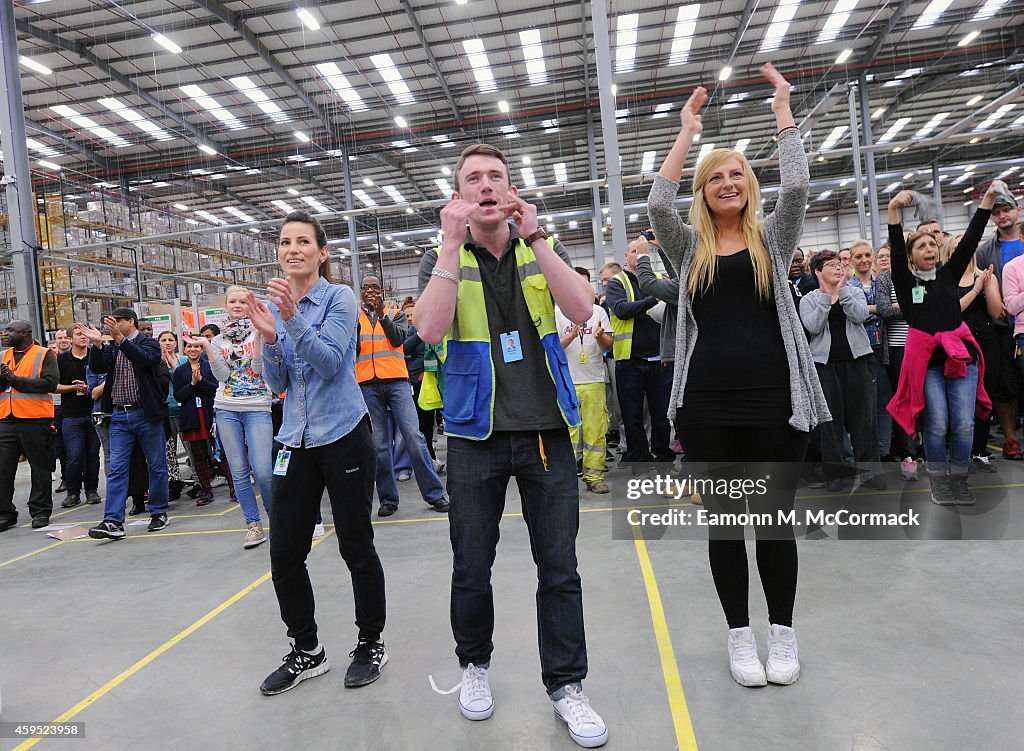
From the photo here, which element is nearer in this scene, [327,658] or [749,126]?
[327,658]

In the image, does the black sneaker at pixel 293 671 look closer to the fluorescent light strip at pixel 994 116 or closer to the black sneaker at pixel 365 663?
the black sneaker at pixel 365 663

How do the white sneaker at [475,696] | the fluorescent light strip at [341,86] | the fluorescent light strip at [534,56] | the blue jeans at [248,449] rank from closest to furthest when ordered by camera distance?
the white sneaker at [475,696] → the blue jeans at [248,449] → the fluorescent light strip at [534,56] → the fluorescent light strip at [341,86]

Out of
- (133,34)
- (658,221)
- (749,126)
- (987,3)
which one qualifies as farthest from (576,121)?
(658,221)

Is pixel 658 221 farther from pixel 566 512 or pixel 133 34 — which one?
pixel 133 34

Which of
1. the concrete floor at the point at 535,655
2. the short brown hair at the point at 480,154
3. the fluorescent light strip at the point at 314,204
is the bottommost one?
the concrete floor at the point at 535,655

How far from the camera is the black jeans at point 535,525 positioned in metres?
1.88

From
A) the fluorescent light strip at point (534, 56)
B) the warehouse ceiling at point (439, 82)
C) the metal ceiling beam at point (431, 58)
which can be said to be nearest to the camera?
the metal ceiling beam at point (431, 58)

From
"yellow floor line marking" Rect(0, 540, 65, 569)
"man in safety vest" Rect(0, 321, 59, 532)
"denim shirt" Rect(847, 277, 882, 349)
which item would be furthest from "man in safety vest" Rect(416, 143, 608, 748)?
"man in safety vest" Rect(0, 321, 59, 532)

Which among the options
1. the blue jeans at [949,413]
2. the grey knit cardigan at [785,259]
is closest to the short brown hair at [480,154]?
the grey knit cardigan at [785,259]

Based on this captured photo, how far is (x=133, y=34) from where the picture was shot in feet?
38.4

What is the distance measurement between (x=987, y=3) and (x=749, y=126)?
240 inches

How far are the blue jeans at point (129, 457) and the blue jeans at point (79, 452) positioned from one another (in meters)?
1.72

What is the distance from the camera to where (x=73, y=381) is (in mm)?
6406

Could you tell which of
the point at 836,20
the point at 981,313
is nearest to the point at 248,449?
the point at 981,313
